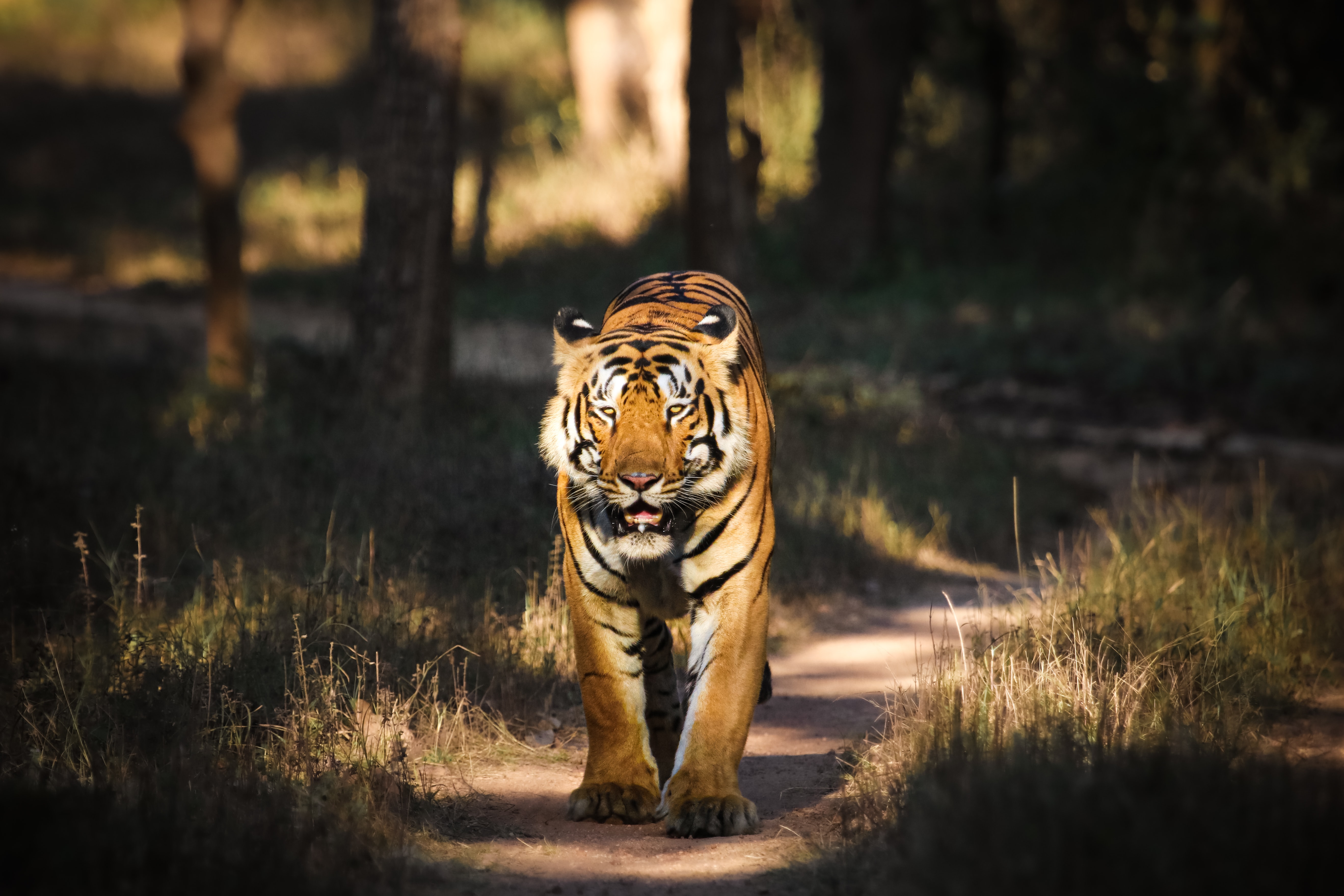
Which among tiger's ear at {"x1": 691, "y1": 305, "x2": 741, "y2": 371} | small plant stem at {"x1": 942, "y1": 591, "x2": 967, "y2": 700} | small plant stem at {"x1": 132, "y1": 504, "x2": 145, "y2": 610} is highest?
tiger's ear at {"x1": 691, "y1": 305, "x2": 741, "y2": 371}

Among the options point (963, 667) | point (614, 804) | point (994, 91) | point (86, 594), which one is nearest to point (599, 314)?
point (994, 91)

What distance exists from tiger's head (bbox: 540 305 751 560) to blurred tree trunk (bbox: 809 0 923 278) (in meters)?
15.6

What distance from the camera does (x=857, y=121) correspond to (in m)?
19.4

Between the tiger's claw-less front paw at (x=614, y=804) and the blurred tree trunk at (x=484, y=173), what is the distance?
15.7m

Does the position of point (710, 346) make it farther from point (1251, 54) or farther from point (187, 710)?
point (1251, 54)

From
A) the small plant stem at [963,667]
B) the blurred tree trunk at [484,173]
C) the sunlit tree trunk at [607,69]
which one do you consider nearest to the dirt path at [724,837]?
the small plant stem at [963,667]

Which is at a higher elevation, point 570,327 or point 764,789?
point 570,327

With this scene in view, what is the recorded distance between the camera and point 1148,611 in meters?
5.87

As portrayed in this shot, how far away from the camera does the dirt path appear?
3891mm

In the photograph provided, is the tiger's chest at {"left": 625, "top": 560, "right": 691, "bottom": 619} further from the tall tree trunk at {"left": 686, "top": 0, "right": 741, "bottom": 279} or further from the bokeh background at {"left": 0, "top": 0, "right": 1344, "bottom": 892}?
the tall tree trunk at {"left": 686, "top": 0, "right": 741, "bottom": 279}

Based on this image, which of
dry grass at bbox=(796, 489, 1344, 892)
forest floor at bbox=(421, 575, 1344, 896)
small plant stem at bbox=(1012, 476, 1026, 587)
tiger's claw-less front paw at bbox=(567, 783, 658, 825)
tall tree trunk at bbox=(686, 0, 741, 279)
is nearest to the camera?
dry grass at bbox=(796, 489, 1344, 892)

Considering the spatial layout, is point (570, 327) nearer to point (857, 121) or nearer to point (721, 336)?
point (721, 336)

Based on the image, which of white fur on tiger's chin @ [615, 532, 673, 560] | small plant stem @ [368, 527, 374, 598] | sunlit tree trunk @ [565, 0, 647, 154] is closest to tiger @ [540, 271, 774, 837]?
white fur on tiger's chin @ [615, 532, 673, 560]

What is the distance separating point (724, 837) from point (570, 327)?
182 centimetres
